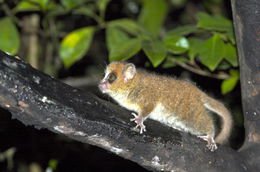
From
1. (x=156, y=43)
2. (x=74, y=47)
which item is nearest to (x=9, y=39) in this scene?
(x=74, y=47)

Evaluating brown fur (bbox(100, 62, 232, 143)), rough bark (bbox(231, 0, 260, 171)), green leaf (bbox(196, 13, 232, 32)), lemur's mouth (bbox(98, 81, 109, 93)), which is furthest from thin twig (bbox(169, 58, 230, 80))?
rough bark (bbox(231, 0, 260, 171))

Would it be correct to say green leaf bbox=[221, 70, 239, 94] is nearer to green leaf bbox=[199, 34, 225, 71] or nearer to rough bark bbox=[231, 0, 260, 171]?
green leaf bbox=[199, 34, 225, 71]

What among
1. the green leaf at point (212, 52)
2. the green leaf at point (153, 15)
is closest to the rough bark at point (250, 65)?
the green leaf at point (212, 52)

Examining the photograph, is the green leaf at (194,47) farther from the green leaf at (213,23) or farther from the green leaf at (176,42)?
the green leaf at (213,23)

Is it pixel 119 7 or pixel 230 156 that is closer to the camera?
pixel 230 156

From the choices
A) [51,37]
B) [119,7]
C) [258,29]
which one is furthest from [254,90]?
[119,7]

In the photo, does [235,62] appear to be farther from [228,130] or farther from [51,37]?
[51,37]
